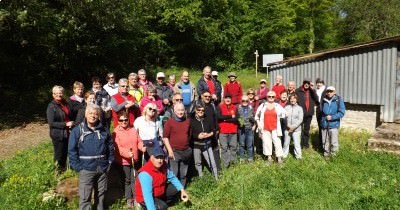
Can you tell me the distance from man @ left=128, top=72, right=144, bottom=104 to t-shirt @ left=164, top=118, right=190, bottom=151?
1.14m

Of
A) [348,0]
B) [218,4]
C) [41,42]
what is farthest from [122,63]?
[348,0]

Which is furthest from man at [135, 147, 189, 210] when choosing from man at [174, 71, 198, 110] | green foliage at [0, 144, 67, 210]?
man at [174, 71, 198, 110]

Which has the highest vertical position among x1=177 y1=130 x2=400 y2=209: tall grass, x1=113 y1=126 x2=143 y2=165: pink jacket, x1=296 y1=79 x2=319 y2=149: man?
x1=296 y1=79 x2=319 y2=149: man

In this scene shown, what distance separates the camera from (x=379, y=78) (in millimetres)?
12352

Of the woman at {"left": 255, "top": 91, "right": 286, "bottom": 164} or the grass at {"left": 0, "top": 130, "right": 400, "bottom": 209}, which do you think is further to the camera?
the woman at {"left": 255, "top": 91, "right": 286, "bottom": 164}

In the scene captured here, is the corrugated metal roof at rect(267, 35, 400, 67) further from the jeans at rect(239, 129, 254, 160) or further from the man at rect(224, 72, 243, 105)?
the jeans at rect(239, 129, 254, 160)

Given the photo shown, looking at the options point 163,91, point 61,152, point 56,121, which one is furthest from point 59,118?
point 163,91

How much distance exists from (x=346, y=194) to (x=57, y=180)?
5.66 metres

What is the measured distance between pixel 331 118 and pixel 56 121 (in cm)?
639

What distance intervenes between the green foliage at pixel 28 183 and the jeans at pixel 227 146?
367 centimetres

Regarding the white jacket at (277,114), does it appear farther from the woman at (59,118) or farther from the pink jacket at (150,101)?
the woman at (59,118)

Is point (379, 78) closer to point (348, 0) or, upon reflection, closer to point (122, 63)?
point (122, 63)

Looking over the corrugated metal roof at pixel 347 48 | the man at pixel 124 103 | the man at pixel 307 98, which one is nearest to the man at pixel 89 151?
the man at pixel 124 103

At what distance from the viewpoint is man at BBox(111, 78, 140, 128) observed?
737cm
